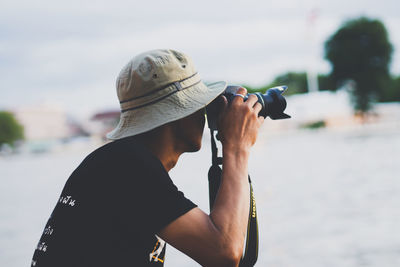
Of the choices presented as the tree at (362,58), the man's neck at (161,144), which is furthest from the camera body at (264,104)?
the tree at (362,58)

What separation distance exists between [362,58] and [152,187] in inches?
1766

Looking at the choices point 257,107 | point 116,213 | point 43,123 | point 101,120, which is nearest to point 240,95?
point 257,107

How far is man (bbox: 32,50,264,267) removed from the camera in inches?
57.0

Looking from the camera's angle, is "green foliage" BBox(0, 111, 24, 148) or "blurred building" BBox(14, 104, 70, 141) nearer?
"green foliage" BBox(0, 111, 24, 148)

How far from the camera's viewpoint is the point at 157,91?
5.31 feet

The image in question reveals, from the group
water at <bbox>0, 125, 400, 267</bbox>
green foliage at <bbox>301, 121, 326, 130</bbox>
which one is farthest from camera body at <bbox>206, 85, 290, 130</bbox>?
green foliage at <bbox>301, 121, 326, 130</bbox>

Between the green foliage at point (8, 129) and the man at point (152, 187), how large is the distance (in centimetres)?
7130

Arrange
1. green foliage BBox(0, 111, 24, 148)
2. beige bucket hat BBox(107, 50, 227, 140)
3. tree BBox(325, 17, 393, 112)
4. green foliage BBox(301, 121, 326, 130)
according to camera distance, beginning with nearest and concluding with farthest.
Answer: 1. beige bucket hat BBox(107, 50, 227, 140)
2. green foliage BBox(301, 121, 326, 130)
3. tree BBox(325, 17, 393, 112)
4. green foliage BBox(0, 111, 24, 148)

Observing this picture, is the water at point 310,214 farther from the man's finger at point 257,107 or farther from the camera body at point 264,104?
the man's finger at point 257,107

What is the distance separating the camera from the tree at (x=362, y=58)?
43062mm

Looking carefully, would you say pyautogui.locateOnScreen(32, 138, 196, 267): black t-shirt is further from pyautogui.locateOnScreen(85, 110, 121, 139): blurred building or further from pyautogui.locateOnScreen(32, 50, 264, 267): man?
pyautogui.locateOnScreen(85, 110, 121, 139): blurred building

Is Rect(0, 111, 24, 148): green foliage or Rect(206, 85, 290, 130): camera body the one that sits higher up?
Rect(206, 85, 290, 130): camera body

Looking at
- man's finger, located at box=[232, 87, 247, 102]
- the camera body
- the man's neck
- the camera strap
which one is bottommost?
the camera strap

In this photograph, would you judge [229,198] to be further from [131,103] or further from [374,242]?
[374,242]
